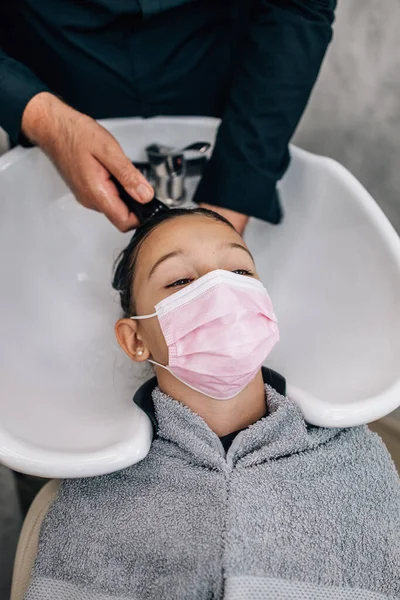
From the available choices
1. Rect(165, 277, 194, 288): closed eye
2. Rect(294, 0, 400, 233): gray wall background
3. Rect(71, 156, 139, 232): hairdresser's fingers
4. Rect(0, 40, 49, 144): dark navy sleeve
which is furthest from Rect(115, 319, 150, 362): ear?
Rect(294, 0, 400, 233): gray wall background

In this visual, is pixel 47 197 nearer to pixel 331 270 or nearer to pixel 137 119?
pixel 137 119

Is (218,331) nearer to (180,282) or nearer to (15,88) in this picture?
(180,282)

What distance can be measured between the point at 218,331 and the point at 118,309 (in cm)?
48

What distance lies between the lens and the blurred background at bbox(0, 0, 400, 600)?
4.99 ft

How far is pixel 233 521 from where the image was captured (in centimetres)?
90

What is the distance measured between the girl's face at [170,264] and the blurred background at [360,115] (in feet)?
2.40

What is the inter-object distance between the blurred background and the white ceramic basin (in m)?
0.47

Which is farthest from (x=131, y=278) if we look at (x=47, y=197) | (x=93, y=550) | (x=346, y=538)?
(x=346, y=538)

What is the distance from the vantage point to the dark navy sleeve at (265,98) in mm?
1167

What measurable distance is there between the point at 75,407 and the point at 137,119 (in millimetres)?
638

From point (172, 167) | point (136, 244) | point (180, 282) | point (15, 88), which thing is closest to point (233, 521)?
point (180, 282)

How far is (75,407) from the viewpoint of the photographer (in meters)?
1.11

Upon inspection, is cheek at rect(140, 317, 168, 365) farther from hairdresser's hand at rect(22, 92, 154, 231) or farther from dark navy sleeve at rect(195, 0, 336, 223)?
dark navy sleeve at rect(195, 0, 336, 223)

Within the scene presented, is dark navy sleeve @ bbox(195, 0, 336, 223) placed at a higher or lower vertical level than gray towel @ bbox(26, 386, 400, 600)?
higher
